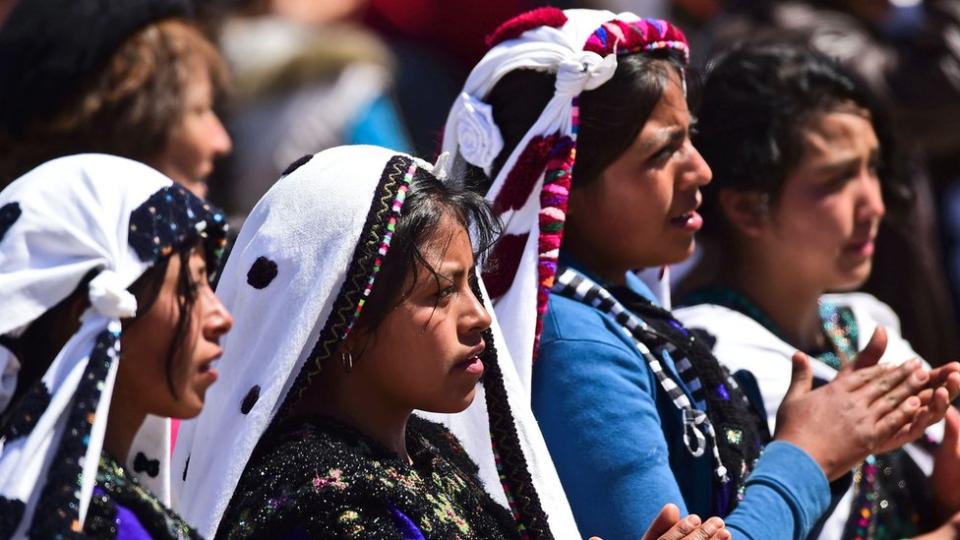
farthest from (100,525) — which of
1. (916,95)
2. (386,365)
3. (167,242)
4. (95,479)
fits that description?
(916,95)

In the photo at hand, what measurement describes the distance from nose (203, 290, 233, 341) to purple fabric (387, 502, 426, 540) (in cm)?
40

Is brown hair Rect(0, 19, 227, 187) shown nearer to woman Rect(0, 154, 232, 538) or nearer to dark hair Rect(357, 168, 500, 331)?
dark hair Rect(357, 168, 500, 331)

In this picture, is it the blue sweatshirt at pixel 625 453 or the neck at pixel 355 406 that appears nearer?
the neck at pixel 355 406

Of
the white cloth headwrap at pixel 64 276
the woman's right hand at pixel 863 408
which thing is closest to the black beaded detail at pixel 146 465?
the white cloth headwrap at pixel 64 276

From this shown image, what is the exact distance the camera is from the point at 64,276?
2746 mm

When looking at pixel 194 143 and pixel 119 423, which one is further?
pixel 194 143

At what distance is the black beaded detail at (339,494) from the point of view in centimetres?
291

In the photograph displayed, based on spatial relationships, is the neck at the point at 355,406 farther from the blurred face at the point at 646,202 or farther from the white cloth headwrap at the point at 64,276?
the blurred face at the point at 646,202

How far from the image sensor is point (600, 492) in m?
3.45

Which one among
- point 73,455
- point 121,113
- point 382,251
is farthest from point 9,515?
point 121,113

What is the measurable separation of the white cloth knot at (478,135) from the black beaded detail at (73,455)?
3.90 ft

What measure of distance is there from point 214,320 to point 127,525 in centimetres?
37

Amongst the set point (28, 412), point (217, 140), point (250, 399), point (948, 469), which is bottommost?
point (948, 469)

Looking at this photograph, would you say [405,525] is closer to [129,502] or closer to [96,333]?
[129,502]
